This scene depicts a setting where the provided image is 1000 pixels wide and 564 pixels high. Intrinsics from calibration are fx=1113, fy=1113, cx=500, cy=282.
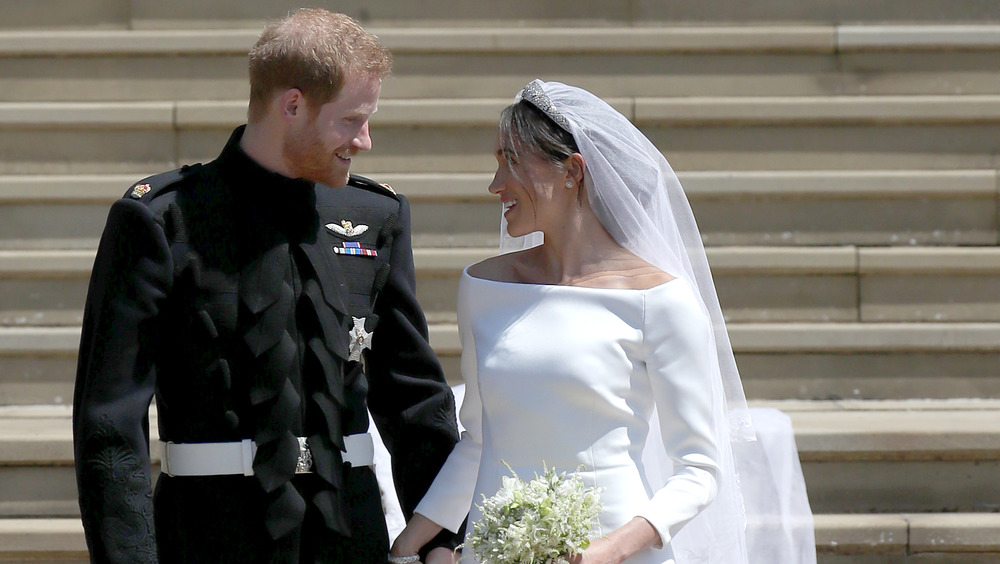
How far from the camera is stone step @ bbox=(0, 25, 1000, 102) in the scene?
202 inches

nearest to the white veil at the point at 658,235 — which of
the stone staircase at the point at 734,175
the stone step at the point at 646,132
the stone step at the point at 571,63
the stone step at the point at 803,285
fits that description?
the stone staircase at the point at 734,175

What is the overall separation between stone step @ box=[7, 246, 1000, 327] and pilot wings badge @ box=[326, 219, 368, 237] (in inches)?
89.1

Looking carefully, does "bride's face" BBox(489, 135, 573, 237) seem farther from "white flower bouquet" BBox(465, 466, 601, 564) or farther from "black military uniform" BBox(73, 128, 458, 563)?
"white flower bouquet" BBox(465, 466, 601, 564)

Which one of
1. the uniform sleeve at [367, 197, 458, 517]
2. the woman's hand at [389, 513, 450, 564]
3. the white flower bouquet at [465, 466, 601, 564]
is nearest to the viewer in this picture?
the white flower bouquet at [465, 466, 601, 564]

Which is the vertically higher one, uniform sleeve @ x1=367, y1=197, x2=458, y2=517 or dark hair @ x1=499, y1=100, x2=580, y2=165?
dark hair @ x1=499, y1=100, x2=580, y2=165

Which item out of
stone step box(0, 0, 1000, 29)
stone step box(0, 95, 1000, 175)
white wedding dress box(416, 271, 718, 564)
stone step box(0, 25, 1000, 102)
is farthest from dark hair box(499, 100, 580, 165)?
stone step box(0, 0, 1000, 29)

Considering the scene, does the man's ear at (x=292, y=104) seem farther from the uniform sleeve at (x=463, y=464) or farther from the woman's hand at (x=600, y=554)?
the woman's hand at (x=600, y=554)

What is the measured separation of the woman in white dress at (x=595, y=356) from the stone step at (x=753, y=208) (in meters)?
2.41

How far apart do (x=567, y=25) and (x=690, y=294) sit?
3439 mm

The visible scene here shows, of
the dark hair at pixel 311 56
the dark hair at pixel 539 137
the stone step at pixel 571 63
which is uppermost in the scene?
the stone step at pixel 571 63

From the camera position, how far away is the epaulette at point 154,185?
209 centimetres

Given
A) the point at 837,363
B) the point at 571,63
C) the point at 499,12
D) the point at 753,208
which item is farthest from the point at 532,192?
the point at 499,12

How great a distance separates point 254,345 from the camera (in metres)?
2.08

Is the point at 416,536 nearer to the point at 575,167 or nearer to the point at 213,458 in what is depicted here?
the point at 213,458
